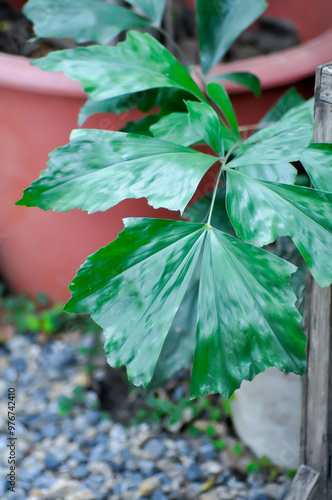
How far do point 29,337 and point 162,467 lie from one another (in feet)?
2.03

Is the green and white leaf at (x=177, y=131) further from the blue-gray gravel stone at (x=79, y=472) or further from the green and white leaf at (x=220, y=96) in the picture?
the blue-gray gravel stone at (x=79, y=472)

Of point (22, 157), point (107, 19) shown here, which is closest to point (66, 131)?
point (22, 157)

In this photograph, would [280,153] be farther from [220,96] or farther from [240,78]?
[240,78]

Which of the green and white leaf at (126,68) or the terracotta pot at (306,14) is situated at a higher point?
the terracotta pot at (306,14)

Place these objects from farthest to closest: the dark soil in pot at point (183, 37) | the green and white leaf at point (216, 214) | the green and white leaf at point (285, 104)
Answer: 1. the dark soil in pot at point (183, 37)
2. the green and white leaf at point (285, 104)
3. the green and white leaf at point (216, 214)

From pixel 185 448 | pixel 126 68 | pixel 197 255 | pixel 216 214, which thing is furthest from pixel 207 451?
pixel 126 68

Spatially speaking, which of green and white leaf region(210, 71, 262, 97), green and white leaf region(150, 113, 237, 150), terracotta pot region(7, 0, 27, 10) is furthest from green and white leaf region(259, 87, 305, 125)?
terracotta pot region(7, 0, 27, 10)

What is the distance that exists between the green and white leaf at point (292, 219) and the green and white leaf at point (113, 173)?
0.07m

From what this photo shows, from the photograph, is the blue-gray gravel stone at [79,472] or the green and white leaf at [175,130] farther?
the blue-gray gravel stone at [79,472]

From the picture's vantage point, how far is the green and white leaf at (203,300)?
0.62 m

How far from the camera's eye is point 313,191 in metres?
0.63

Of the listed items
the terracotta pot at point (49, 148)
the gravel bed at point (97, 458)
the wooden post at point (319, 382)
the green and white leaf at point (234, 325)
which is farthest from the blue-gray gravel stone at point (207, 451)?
the green and white leaf at point (234, 325)

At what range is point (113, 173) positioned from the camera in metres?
0.65

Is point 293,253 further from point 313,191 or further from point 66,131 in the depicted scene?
point 66,131
